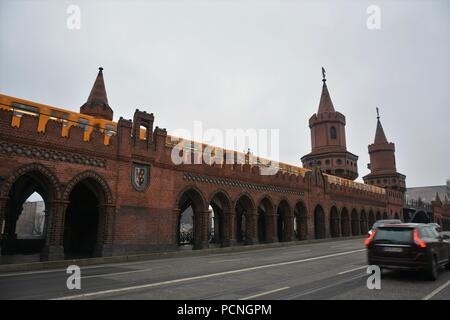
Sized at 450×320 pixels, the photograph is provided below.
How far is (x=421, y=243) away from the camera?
8.50 metres

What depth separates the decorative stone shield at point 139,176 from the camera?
19.9 m

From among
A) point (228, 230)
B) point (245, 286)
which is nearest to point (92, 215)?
point (228, 230)

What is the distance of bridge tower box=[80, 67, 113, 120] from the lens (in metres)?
28.6

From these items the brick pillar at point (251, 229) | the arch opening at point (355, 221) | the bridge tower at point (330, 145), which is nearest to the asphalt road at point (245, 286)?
the brick pillar at point (251, 229)

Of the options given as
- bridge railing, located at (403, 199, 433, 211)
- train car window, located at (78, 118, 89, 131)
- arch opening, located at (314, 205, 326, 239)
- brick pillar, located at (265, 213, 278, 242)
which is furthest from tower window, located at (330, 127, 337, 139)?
train car window, located at (78, 118, 89, 131)

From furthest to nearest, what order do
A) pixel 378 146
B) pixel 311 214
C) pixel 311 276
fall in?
pixel 378 146 < pixel 311 214 < pixel 311 276

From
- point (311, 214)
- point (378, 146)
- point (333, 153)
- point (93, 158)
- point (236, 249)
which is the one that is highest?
point (378, 146)

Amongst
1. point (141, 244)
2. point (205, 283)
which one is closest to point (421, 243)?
point (205, 283)

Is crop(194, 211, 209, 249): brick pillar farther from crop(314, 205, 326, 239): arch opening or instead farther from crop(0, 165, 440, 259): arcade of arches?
crop(314, 205, 326, 239): arch opening

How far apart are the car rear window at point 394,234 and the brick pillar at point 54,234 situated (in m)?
13.8

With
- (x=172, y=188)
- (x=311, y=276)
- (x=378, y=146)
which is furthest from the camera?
(x=378, y=146)

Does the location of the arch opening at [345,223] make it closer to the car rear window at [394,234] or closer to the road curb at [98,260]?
the road curb at [98,260]
